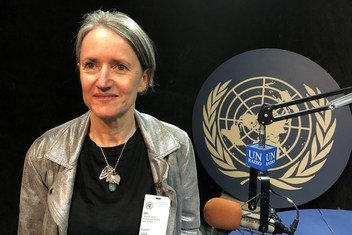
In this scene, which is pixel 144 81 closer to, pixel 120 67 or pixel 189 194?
pixel 120 67

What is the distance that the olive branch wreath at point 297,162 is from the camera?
7.33 feet

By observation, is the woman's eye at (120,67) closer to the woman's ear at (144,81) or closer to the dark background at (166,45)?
the woman's ear at (144,81)

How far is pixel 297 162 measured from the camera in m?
2.29

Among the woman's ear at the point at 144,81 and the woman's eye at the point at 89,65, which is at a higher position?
the woman's eye at the point at 89,65

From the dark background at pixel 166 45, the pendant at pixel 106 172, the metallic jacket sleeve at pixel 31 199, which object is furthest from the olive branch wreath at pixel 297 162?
the metallic jacket sleeve at pixel 31 199

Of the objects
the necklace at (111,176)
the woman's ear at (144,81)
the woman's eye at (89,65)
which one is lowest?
the necklace at (111,176)

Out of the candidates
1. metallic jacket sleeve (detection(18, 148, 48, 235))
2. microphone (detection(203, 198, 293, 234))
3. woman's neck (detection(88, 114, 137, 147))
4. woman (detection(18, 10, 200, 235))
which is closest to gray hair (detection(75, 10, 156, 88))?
woman (detection(18, 10, 200, 235))

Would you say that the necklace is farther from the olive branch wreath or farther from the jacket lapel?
the olive branch wreath

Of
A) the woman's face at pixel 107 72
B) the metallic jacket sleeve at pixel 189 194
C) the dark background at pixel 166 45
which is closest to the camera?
the woman's face at pixel 107 72

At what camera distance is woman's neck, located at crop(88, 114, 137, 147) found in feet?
4.38

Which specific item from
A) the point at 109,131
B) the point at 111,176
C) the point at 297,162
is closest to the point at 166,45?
the point at 297,162

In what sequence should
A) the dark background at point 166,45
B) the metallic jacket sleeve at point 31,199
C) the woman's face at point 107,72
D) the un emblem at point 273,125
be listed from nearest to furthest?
the woman's face at point 107,72
the metallic jacket sleeve at point 31,199
the un emblem at point 273,125
the dark background at point 166,45

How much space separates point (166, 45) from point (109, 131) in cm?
124

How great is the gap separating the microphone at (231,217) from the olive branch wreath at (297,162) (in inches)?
34.3
